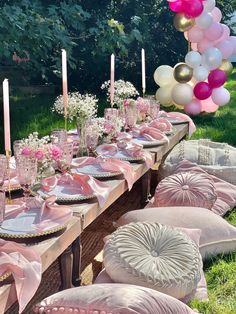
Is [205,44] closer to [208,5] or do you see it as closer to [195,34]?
[195,34]

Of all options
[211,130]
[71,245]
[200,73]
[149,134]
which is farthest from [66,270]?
[200,73]

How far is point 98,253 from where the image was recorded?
304 centimetres

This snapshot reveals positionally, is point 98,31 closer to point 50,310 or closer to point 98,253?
point 98,253

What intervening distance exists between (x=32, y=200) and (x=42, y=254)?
34 centimetres

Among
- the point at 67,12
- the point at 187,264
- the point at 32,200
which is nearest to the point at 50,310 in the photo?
the point at 32,200

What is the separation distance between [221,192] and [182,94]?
3.04m

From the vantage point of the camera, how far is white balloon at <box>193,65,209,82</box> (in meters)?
6.41

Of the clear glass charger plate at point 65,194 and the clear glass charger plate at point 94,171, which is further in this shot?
the clear glass charger plate at point 94,171

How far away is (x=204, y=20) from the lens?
622 cm

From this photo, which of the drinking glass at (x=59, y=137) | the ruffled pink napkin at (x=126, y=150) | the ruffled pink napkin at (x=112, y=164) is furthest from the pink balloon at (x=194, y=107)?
the drinking glass at (x=59, y=137)

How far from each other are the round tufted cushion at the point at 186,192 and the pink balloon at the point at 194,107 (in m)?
3.39

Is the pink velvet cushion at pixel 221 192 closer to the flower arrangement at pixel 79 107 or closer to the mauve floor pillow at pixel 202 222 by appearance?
the mauve floor pillow at pixel 202 222

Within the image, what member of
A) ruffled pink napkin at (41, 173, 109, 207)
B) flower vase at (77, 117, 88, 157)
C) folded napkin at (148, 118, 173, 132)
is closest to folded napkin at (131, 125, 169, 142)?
folded napkin at (148, 118, 173, 132)

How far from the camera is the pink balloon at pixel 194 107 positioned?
6574 millimetres
